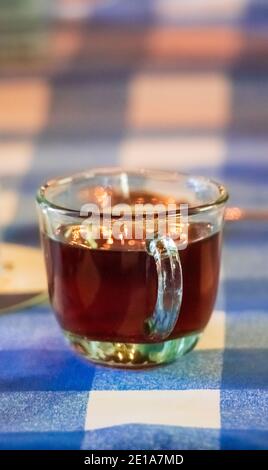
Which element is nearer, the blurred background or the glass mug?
the glass mug

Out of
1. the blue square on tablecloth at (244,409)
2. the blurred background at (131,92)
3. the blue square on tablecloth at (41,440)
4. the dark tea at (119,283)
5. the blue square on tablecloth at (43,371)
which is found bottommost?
the blurred background at (131,92)

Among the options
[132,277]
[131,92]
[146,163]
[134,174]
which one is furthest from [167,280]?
[131,92]

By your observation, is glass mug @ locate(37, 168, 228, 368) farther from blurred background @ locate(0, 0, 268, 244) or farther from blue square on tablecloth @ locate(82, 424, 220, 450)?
blurred background @ locate(0, 0, 268, 244)

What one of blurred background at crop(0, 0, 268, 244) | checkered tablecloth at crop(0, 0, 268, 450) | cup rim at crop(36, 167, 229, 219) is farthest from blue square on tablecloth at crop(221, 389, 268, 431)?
blurred background at crop(0, 0, 268, 244)

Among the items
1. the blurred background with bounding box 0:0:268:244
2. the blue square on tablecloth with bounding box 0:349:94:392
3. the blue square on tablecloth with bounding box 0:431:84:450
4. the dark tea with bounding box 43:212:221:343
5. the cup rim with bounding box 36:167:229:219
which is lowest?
the blurred background with bounding box 0:0:268:244

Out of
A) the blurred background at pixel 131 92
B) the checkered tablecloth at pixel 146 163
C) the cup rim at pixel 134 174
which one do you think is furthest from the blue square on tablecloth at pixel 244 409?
the blurred background at pixel 131 92

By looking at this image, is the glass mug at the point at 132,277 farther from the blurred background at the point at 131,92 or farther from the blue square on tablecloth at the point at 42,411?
the blurred background at the point at 131,92

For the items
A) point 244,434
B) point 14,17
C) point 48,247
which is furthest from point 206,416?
point 14,17

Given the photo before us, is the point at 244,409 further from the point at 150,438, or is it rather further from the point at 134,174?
the point at 134,174
